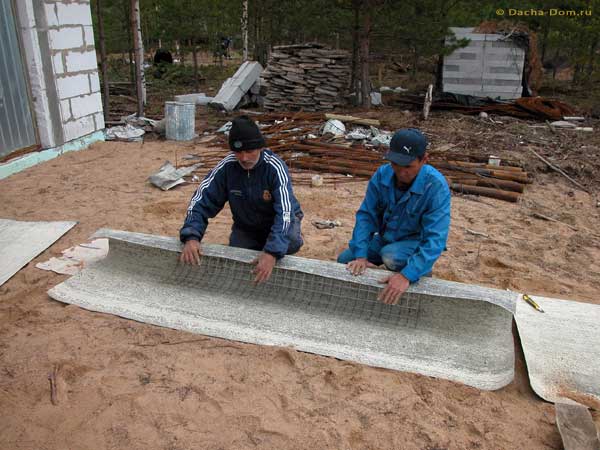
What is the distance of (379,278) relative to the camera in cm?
306

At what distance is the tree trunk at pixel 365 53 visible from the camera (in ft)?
33.7

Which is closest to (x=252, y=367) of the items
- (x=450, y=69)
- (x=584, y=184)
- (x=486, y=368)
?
(x=486, y=368)

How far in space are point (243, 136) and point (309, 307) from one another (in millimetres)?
1176

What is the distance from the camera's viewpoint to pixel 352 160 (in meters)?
7.16

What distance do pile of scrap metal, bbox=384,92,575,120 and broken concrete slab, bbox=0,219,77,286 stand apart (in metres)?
8.87

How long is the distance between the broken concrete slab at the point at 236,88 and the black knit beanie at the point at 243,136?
8441mm

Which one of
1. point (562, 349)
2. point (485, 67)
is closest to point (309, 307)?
point (562, 349)

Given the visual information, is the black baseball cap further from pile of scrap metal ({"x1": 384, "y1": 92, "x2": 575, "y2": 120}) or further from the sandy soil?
pile of scrap metal ({"x1": 384, "y1": 92, "x2": 575, "y2": 120})

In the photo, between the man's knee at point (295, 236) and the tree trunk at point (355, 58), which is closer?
the man's knee at point (295, 236)

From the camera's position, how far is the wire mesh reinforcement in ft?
10.0

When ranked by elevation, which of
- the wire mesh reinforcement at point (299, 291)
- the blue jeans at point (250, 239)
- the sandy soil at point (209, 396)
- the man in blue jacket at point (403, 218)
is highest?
the man in blue jacket at point (403, 218)

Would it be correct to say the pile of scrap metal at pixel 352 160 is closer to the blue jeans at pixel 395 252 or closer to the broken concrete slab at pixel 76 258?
the broken concrete slab at pixel 76 258

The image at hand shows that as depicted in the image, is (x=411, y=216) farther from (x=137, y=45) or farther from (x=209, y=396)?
(x=137, y=45)

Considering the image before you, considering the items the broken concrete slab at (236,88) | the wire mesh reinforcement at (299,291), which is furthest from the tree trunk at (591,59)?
the wire mesh reinforcement at (299,291)
